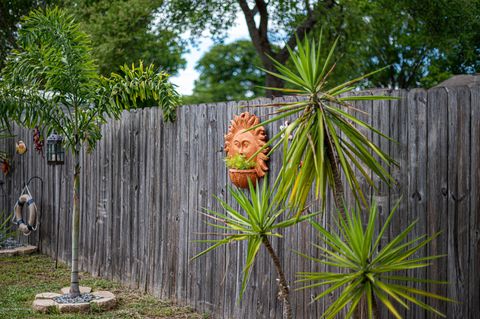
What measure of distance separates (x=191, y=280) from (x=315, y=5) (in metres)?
10.7

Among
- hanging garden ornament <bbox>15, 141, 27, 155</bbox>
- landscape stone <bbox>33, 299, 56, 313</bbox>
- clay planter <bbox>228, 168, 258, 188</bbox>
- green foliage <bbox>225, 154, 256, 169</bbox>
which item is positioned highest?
hanging garden ornament <bbox>15, 141, 27, 155</bbox>

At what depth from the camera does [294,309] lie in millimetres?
4703

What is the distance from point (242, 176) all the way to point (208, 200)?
0.75 meters

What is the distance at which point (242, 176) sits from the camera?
200 inches

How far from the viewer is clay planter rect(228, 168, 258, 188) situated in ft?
16.5

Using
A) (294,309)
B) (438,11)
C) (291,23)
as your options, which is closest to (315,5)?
(291,23)

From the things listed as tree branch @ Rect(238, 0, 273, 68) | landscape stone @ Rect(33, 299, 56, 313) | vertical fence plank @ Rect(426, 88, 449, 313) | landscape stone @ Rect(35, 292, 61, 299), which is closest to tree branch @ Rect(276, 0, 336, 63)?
tree branch @ Rect(238, 0, 273, 68)

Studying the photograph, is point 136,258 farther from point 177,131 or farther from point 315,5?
point 315,5

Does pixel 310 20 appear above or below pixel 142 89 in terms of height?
above

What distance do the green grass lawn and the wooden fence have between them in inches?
6.0

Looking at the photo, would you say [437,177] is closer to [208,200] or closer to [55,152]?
[208,200]

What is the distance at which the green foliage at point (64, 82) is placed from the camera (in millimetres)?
6246

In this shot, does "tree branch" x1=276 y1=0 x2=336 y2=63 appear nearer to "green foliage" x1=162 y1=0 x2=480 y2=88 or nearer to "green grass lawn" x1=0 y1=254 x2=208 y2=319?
"green foliage" x1=162 y1=0 x2=480 y2=88

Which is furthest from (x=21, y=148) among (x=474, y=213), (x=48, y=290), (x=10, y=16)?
(x=10, y=16)
